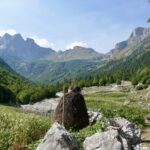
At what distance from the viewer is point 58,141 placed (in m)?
18.3

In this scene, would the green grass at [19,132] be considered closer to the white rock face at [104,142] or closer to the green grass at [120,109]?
the white rock face at [104,142]

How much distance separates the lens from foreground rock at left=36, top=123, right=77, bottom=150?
18188 mm

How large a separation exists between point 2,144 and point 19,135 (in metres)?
1.38

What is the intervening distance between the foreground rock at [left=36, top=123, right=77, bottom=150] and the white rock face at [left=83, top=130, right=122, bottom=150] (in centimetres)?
75

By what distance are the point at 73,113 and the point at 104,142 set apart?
37.8 ft

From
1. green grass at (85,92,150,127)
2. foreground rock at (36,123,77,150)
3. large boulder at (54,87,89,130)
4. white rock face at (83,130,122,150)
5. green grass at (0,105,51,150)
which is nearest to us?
white rock face at (83,130,122,150)

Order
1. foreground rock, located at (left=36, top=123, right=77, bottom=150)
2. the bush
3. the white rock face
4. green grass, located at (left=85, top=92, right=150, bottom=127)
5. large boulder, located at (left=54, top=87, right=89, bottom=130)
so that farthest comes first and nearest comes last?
the bush → green grass, located at (left=85, top=92, right=150, bottom=127) → large boulder, located at (left=54, top=87, right=89, bottom=130) → foreground rock, located at (left=36, top=123, right=77, bottom=150) → the white rock face

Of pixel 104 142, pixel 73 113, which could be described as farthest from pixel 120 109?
pixel 104 142

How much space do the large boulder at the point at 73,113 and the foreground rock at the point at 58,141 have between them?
9.78m

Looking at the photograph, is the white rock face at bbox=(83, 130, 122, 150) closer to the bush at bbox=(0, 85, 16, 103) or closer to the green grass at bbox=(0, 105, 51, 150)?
the green grass at bbox=(0, 105, 51, 150)

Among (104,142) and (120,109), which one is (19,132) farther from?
(120,109)

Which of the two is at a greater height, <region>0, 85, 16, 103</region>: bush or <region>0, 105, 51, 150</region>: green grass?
<region>0, 85, 16, 103</region>: bush

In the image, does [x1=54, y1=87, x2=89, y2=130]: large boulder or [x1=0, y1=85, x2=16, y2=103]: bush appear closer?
[x1=54, y1=87, x2=89, y2=130]: large boulder

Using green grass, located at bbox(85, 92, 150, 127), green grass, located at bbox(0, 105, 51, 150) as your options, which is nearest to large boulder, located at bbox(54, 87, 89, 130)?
green grass, located at bbox(0, 105, 51, 150)
